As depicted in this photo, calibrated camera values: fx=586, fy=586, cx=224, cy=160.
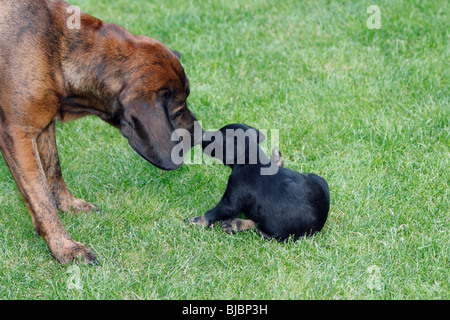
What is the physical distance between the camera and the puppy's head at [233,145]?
448cm

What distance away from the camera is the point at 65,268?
410 cm

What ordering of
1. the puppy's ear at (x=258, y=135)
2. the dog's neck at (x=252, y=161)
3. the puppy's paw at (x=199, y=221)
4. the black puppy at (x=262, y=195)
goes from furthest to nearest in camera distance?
1. the puppy's ear at (x=258, y=135)
2. the puppy's paw at (x=199, y=221)
3. the dog's neck at (x=252, y=161)
4. the black puppy at (x=262, y=195)

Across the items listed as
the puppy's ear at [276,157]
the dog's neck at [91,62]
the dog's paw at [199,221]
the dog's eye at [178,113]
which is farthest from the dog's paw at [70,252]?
the puppy's ear at [276,157]

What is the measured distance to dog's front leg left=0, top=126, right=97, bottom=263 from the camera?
3.95 m

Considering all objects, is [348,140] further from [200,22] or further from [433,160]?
[200,22]

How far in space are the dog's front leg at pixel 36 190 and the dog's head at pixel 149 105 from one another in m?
0.65

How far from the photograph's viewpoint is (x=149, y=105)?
3.93m

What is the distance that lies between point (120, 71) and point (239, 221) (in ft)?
4.78

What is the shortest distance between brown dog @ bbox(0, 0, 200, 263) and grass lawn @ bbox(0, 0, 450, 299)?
0.50 m

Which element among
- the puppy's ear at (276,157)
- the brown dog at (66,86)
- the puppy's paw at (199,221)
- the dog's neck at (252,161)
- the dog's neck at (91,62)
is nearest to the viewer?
the brown dog at (66,86)

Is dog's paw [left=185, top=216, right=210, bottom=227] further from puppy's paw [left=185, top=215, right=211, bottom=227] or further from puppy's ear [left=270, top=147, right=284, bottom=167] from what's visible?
puppy's ear [left=270, top=147, right=284, bottom=167]

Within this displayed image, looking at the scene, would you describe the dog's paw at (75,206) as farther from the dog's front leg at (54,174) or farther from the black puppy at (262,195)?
the black puppy at (262,195)
